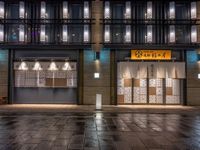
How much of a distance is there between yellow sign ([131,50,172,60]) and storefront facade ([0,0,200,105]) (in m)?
0.09

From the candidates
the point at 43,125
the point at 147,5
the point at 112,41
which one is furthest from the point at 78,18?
the point at 43,125

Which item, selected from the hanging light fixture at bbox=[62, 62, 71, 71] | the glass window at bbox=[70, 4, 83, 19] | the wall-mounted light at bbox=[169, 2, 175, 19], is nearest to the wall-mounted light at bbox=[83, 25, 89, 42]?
the glass window at bbox=[70, 4, 83, 19]

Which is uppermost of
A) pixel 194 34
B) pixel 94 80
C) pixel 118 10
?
pixel 118 10

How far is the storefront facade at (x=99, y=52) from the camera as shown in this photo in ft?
102

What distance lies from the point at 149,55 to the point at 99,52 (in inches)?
183

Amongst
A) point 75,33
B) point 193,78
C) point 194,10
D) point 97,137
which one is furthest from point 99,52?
point 97,137

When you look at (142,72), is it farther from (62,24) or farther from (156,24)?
(62,24)

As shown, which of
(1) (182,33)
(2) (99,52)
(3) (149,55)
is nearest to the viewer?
(2) (99,52)

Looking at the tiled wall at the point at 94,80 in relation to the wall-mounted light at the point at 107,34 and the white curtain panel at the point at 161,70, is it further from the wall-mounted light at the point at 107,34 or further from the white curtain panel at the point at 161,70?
the white curtain panel at the point at 161,70

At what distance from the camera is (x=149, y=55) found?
3100cm

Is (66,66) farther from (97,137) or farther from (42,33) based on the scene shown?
(97,137)

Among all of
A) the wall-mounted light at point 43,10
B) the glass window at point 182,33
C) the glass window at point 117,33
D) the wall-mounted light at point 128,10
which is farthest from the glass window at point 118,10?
the wall-mounted light at point 43,10

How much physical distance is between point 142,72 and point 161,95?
3049mm

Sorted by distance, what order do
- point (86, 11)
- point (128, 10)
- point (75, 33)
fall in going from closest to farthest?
point (86, 11)
point (128, 10)
point (75, 33)
